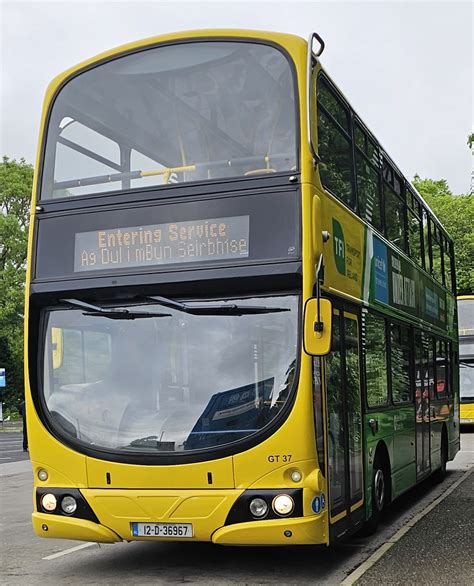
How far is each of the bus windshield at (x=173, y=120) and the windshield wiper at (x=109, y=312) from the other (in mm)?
1068

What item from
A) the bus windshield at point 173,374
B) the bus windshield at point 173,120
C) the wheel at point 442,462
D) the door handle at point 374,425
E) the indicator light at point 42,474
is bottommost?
the wheel at point 442,462

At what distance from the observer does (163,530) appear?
789cm

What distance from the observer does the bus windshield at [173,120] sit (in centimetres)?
844

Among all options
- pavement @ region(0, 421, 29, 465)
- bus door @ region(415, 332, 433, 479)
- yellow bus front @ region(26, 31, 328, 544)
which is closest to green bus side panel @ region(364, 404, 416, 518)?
bus door @ region(415, 332, 433, 479)

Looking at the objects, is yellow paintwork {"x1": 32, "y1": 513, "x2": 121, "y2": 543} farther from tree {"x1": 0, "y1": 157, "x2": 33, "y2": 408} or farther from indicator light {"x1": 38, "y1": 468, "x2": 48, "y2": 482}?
tree {"x1": 0, "y1": 157, "x2": 33, "y2": 408}

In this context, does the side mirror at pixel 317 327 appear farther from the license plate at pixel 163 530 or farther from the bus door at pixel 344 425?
the license plate at pixel 163 530

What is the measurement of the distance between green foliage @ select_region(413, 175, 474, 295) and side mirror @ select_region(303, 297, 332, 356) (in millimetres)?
43064

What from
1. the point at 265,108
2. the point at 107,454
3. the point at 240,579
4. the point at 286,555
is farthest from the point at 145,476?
the point at 265,108

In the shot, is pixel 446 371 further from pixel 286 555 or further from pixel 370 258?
pixel 286 555

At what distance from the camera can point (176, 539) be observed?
786cm

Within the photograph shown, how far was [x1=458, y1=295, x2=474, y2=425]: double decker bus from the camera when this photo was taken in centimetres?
3353

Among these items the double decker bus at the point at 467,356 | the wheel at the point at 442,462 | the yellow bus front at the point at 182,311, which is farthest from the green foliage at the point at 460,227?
the yellow bus front at the point at 182,311

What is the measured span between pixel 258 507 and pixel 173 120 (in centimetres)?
361

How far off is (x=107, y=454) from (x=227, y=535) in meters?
1.25
